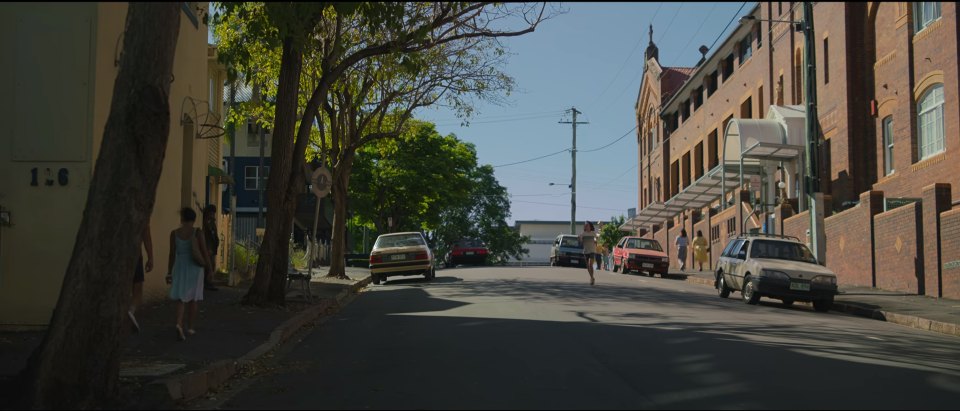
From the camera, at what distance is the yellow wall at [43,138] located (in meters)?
11.0

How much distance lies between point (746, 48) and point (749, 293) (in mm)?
24869

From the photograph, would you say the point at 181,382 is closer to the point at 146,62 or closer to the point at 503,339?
the point at 146,62

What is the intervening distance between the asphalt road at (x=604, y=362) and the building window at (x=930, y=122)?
10.1 meters

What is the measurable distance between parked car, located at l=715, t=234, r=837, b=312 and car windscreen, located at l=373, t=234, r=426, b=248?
9418 millimetres

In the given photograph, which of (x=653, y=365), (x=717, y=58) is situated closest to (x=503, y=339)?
(x=653, y=365)

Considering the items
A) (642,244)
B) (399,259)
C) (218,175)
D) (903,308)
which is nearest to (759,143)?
(642,244)

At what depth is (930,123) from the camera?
23906 millimetres

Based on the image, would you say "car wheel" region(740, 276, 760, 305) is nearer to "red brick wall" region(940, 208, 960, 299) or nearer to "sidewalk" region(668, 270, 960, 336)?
"sidewalk" region(668, 270, 960, 336)

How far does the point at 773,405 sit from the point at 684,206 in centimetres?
4060

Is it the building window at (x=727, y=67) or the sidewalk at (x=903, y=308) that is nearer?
the sidewalk at (x=903, y=308)

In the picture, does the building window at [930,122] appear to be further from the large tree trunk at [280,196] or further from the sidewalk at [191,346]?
the large tree trunk at [280,196]

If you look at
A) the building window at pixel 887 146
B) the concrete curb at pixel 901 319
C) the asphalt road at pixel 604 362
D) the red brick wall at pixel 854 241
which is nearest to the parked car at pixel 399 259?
the asphalt road at pixel 604 362

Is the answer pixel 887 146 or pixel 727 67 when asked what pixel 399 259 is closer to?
pixel 887 146

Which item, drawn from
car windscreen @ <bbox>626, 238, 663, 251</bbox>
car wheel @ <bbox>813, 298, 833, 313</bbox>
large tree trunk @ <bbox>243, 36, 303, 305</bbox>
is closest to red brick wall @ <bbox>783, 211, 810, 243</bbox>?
car windscreen @ <bbox>626, 238, 663, 251</bbox>
